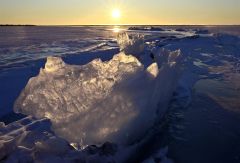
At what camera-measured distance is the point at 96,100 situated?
18.3ft

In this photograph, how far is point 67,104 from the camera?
5535mm

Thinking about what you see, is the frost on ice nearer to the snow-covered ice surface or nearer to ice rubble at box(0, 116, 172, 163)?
the snow-covered ice surface

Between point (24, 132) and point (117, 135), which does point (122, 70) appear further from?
point (24, 132)

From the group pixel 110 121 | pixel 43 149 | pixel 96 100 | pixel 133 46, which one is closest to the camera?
pixel 43 149

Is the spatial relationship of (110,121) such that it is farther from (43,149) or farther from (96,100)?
(43,149)

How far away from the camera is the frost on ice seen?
5238 mm

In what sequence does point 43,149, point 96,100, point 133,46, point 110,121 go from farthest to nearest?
point 133,46, point 96,100, point 110,121, point 43,149

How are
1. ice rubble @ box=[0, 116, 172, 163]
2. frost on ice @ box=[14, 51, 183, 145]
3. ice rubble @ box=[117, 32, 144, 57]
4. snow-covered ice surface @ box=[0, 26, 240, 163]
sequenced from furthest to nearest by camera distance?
ice rubble @ box=[117, 32, 144, 57] < frost on ice @ box=[14, 51, 183, 145] < snow-covered ice surface @ box=[0, 26, 240, 163] < ice rubble @ box=[0, 116, 172, 163]

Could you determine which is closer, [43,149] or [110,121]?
[43,149]

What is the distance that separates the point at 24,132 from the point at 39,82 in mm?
2018

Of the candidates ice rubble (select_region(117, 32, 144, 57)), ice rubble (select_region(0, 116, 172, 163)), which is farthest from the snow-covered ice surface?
ice rubble (select_region(117, 32, 144, 57))

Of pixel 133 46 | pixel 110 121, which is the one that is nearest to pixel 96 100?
pixel 110 121

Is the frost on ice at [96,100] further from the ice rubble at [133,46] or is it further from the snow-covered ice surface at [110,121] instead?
the ice rubble at [133,46]

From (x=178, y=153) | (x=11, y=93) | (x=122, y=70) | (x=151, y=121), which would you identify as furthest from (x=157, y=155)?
(x=11, y=93)
